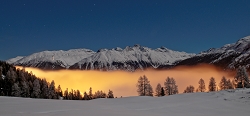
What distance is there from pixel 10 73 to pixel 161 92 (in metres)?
61.2

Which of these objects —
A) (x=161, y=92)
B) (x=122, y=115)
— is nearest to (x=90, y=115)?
(x=122, y=115)

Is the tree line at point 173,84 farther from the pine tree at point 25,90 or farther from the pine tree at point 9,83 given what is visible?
the pine tree at point 9,83

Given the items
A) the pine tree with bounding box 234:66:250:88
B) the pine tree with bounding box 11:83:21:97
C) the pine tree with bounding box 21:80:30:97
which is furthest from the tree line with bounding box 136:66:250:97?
the pine tree with bounding box 11:83:21:97

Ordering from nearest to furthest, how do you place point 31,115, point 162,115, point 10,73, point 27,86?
point 31,115 → point 162,115 → point 27,86 → point 10,73

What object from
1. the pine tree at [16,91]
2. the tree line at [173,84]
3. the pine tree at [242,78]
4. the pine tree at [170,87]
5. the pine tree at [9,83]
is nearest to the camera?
the pine tree at [242,78]

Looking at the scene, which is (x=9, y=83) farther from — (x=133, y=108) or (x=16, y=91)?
(x=133, y=108)

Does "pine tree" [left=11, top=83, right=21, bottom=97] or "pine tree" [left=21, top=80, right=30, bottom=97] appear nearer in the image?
"pine tree" [left=11, top=83, right=21, bottom=97]

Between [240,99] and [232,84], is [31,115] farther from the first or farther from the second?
[232,84]

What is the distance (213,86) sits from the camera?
281 feet

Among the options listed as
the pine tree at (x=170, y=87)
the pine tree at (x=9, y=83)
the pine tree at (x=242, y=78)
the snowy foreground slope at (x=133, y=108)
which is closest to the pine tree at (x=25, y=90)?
the pine tree at (x=9, y=83)

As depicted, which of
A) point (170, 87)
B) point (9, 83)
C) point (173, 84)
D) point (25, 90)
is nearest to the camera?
point (25, 90)

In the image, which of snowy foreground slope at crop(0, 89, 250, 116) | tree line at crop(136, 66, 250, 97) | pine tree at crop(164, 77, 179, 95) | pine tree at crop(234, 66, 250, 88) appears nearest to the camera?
snowy foreground slope at crop(0, 89, 250, 116)

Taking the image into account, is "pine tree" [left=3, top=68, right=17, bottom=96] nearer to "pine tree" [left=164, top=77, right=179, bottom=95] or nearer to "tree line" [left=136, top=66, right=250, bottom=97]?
"tree line" [left=136, top=66, right=250, bottom=97]

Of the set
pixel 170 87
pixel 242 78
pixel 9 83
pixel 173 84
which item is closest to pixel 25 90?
pixel 9 83
